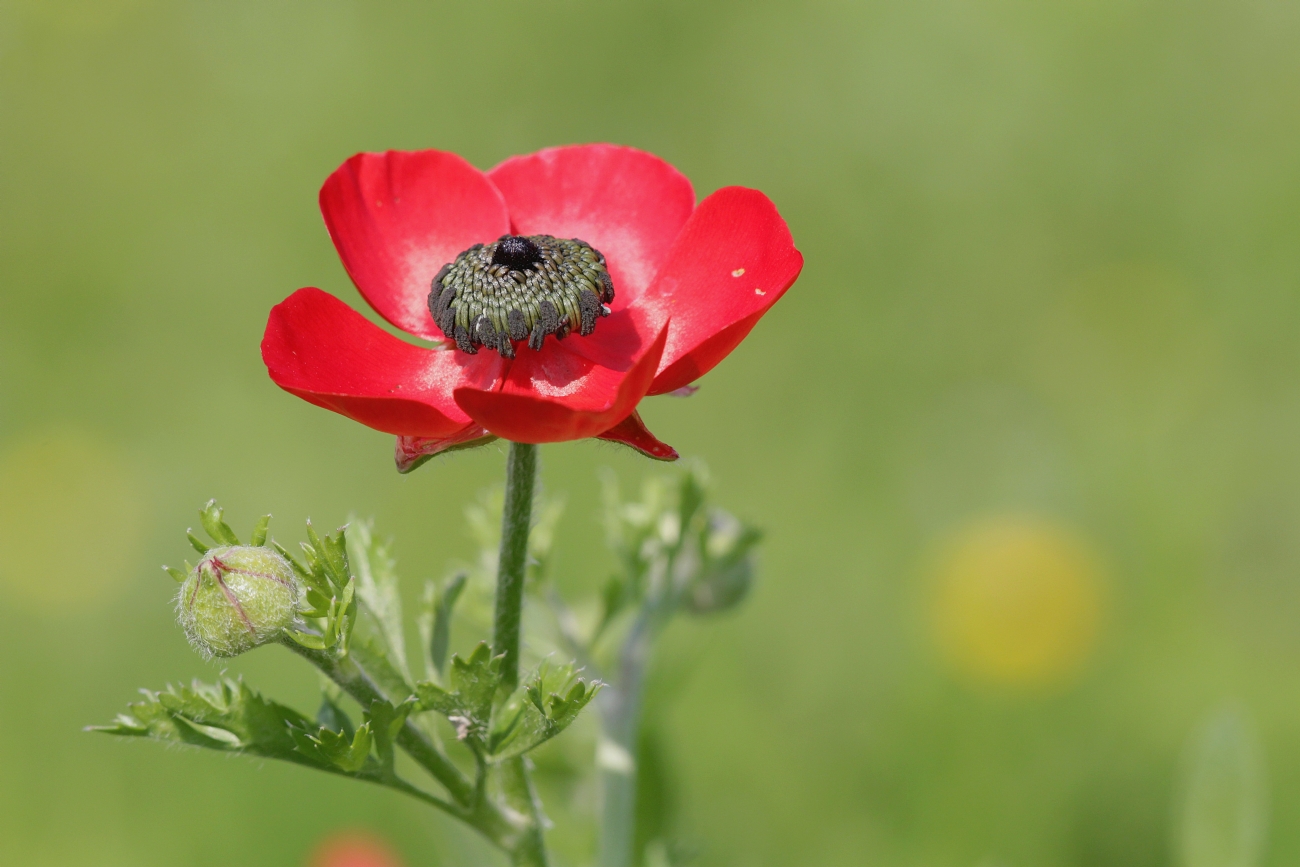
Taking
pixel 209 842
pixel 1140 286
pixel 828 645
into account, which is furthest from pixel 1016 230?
pixel 209 842

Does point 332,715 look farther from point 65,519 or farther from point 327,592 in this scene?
point 65,519

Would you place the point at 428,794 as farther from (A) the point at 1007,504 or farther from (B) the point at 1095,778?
(A) the point at 1007,504

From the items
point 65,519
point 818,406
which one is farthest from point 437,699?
point 65,519

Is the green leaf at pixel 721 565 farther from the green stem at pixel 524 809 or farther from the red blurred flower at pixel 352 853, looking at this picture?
the red blurred flower at pixel 352 853

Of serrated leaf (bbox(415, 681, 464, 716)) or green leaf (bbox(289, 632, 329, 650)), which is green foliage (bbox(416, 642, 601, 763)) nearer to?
serrated leaf (bbox(415, 681, 464, 716))

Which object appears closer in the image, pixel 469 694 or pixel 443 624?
pixel 469 694

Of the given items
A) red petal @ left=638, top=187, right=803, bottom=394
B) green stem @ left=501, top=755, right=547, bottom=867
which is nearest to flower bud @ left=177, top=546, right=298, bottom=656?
green stem @ left=501, top=755, right=547, bottom=867
